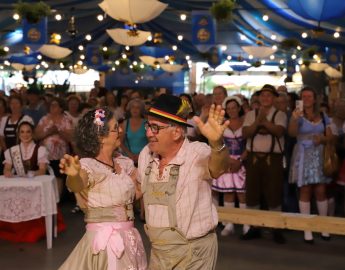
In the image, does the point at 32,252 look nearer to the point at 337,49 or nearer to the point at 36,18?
the point at 36,18

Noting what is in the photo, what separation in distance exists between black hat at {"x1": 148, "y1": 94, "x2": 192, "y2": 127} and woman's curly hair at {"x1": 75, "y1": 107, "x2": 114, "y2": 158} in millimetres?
407

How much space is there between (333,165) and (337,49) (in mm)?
13835

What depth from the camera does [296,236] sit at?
251 inches

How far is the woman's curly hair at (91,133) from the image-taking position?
3.15 meters

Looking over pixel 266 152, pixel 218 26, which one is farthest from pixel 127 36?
pixel 218 26

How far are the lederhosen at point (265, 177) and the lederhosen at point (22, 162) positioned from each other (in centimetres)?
207

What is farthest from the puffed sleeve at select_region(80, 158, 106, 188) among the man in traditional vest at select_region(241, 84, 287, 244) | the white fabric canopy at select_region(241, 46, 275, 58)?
the white fabric canopy at select_region(241, 46, 275, 58)

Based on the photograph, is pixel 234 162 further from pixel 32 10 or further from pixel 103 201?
pixel 32 10

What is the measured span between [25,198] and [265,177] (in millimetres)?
2271

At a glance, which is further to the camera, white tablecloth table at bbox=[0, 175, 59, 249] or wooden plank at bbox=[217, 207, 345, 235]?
white tablecloth table at bbox=[0, 175, 59, 249]

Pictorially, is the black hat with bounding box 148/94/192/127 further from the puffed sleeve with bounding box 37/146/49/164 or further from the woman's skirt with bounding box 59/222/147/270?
the puffed sleeve with bounding box 37/146/49/164

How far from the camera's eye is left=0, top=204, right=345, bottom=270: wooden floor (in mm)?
5336

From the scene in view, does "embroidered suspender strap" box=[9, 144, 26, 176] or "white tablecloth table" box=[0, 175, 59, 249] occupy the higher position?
"embroidered suspender strap" box=[9, 144, 26, 176]

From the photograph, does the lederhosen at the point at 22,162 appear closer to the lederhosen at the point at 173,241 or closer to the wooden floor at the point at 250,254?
the wooden floor at the point at 250,254
